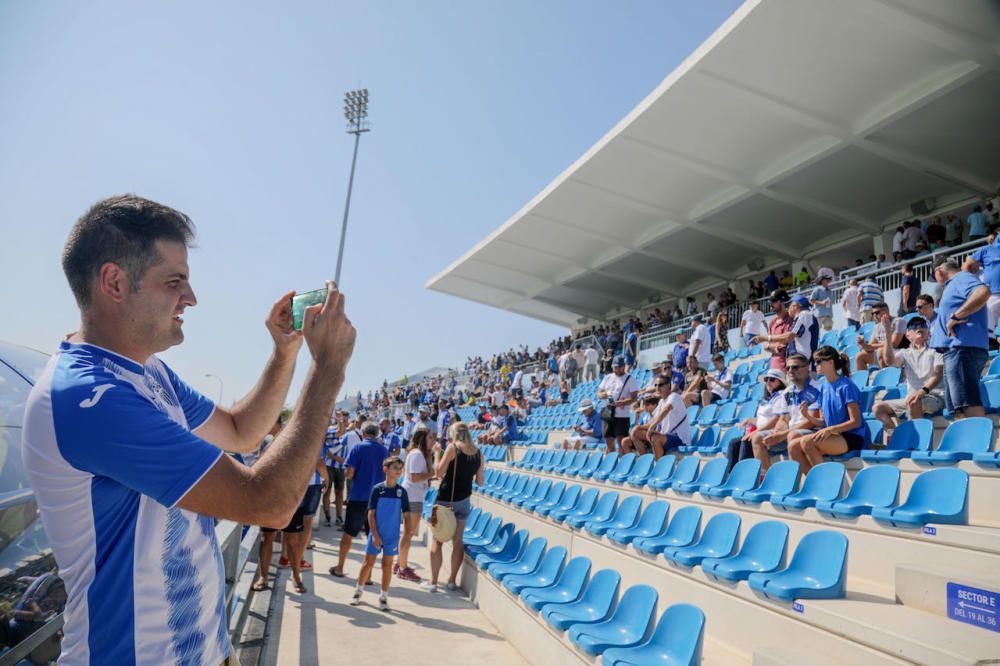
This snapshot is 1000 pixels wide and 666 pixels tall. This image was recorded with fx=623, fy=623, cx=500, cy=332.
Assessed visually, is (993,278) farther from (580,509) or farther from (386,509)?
(386,509)

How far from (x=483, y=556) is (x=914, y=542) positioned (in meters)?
4.40

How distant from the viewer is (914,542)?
3.51 m

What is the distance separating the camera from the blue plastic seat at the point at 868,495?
393 cm

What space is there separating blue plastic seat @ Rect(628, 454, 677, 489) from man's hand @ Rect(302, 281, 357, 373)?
18.0ft

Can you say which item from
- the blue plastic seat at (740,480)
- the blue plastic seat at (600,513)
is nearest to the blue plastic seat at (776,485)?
the blue plastic seat at (740,480)

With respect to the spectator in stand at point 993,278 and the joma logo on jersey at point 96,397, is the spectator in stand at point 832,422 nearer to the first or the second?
the spectator in stand at point 993,278

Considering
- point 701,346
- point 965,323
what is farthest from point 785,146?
point 965,323

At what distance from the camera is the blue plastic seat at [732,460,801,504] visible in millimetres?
4762

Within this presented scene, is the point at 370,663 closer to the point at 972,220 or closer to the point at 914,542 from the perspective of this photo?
the point at 914,542

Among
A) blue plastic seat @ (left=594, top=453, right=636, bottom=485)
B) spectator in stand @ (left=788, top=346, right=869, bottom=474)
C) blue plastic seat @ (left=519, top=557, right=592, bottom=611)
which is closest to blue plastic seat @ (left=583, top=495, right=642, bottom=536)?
blue plastic seat @ (left=519, top=557, right=592, bottom=611)

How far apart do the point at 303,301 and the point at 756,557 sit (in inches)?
143

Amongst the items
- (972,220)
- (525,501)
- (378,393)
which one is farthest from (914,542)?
(378,393)

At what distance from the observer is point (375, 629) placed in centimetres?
573

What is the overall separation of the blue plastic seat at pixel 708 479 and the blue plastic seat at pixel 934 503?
1.90 metres
